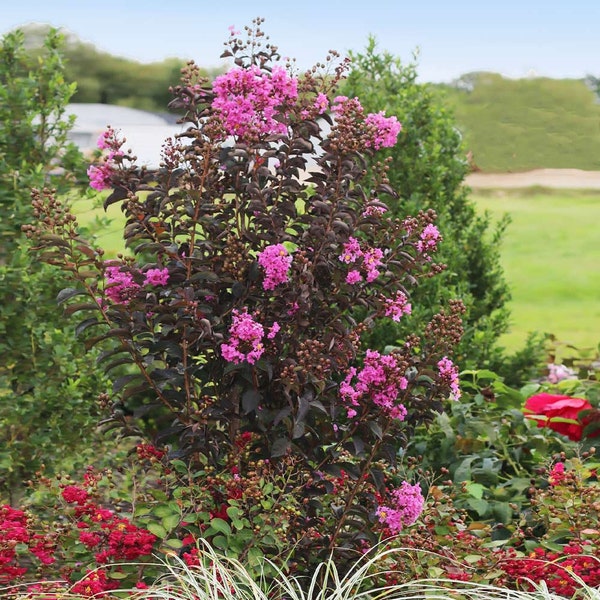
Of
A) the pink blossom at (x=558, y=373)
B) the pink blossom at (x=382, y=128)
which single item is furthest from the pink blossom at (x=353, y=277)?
the pink blossom at (x=558, y=373)

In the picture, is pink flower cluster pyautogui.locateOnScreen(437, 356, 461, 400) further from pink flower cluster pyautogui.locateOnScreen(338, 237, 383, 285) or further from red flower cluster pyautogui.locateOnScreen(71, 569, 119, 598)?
red flower cluster pyautogui.locateOnScreen(71, 569, 119, 598)

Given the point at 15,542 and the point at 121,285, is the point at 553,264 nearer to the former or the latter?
the point at 121,285

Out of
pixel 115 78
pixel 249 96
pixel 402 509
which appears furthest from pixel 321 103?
pixel 115 78

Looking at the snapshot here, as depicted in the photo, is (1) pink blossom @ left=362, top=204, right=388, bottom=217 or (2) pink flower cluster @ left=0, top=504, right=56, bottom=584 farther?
(1) pink blossom @ left=362, top=204, right=388, bottom=217

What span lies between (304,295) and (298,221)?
322 mm

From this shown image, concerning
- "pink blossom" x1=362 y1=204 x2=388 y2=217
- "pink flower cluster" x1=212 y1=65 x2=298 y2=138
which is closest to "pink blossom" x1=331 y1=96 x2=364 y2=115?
"pink flower cluster" x1=212 y1=65 x2=298 y2=138

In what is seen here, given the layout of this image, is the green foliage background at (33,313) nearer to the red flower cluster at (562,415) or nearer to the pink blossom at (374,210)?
the pink blossom at (374,210)

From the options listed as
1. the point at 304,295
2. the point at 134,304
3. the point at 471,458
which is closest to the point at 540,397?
the point at 471,458

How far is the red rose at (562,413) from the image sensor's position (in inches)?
159

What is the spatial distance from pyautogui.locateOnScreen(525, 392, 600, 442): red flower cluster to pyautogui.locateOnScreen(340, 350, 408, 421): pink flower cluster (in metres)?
1.51

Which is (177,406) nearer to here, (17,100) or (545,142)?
(17,100)

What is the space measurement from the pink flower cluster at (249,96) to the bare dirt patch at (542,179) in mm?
19184

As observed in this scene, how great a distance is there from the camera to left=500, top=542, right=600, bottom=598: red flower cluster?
2.75 metres

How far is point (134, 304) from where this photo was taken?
2.76 metres
